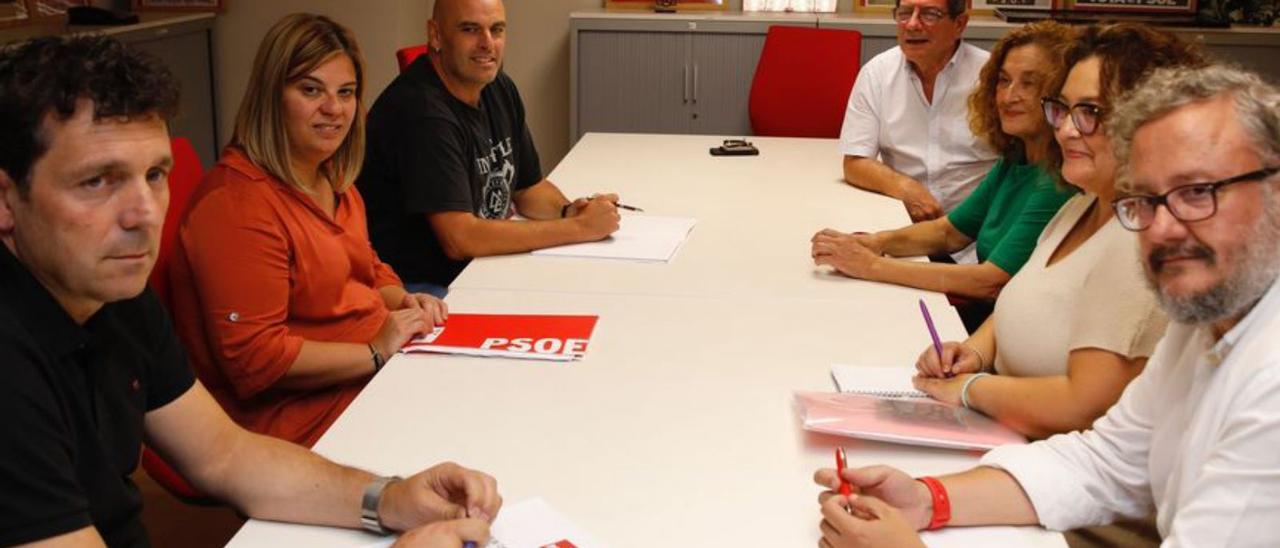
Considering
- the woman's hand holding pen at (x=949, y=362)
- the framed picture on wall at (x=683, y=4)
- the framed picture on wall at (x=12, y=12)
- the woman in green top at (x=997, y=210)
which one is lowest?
the woman's hand holding pen at (x=949, y=362)

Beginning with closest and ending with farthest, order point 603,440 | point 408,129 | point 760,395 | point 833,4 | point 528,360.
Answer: point 603,440, point 760,395, point 528,360, point 408,129, point 833,4

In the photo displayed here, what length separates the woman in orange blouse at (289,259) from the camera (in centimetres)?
213

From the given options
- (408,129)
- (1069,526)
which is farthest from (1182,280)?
(408,129)

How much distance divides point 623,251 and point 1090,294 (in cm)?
119

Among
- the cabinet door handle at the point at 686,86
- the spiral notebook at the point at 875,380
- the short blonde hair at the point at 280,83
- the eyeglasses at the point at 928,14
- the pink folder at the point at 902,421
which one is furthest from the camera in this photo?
the cabinet door handle at the point at 686,86

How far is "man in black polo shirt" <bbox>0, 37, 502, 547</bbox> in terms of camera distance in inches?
51.2

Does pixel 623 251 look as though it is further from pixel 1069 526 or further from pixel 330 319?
pixel 1069 526

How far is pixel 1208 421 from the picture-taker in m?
1.38

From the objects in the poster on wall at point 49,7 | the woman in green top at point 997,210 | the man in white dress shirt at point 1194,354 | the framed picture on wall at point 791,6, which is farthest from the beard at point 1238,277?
the poster on wall at point 49,7

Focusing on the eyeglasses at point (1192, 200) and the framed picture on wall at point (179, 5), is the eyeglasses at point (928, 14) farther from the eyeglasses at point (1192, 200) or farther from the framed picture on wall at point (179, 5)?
the framed picture on wall at point (179, 5)

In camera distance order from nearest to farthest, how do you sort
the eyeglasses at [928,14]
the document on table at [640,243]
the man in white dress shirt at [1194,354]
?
the man in white dress shirt at [1194,354]
the document on table at [640,243]
the eyeglasses at [928,14]

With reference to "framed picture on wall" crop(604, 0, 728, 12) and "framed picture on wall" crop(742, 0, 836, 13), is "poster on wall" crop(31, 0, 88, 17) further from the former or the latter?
"framed picture on wall" crop(742, 0, 836, 13)

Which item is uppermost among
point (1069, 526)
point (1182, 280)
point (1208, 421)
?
point (1182, 280)

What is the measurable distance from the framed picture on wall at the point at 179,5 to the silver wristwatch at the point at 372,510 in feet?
16.3
